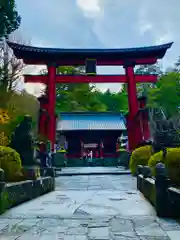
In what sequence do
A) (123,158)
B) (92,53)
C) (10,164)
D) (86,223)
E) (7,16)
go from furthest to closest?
(123,158) → (92,53) → (7,16) → (10,164) → (86,223)

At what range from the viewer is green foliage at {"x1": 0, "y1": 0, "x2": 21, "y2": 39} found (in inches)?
650

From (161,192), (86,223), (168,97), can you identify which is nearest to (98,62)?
(168,97)

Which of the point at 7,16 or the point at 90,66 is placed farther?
the point at 90,66

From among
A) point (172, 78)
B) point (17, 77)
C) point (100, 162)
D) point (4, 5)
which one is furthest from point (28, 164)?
point (172, 78)

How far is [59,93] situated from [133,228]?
40838 mm

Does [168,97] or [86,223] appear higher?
[168,97]

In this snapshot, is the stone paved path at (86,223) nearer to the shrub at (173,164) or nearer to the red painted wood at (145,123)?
the shrub at (173,164)

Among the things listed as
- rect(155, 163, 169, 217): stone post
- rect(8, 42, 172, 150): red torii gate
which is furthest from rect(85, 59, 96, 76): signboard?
rect(155, 163, 169, 217): stone post

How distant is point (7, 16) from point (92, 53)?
24.1 ft

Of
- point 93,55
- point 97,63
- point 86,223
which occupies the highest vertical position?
point 93,55

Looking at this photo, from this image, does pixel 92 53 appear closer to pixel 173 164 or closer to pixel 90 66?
pixel 90 66

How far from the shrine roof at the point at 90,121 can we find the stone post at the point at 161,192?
71.5ft

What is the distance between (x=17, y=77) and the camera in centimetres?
2211

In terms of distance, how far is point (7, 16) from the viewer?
17406 millimetres
